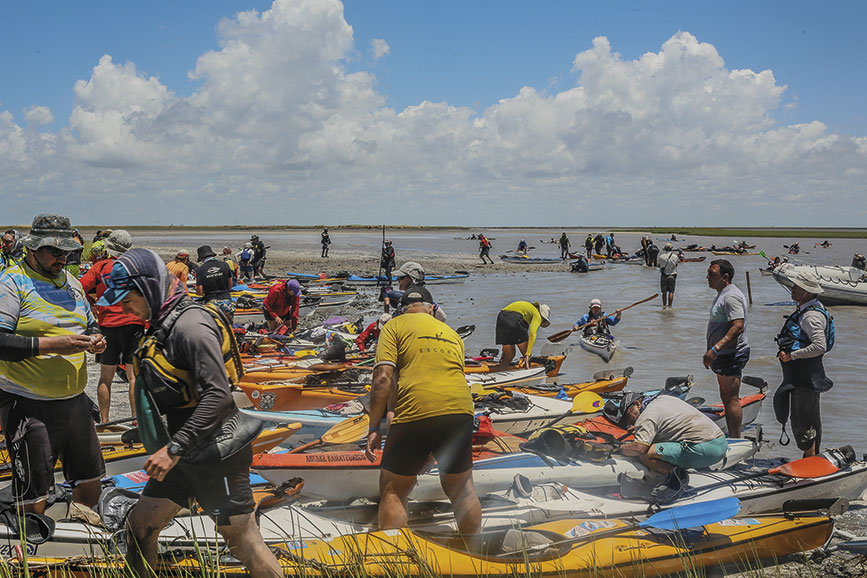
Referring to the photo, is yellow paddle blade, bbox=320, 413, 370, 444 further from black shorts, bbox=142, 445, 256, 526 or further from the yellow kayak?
black shorts, bbox=142, 445, 256, 526

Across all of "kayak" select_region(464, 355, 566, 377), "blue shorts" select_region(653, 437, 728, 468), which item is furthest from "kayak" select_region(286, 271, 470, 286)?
"blue shorts" select_region(653, 437, 728, 468)

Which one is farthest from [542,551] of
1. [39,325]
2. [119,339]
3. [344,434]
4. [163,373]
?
[119,339]

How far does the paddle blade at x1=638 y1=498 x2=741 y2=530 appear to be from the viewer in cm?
434

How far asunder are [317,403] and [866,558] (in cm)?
599

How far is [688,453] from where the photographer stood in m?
5.02

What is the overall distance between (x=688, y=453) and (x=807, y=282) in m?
1.90

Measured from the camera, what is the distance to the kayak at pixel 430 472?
509cm

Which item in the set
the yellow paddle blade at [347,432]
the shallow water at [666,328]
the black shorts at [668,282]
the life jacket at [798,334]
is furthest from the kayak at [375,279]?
the life jacket at [798,334]

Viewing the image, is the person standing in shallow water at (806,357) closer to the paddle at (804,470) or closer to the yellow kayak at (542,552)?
the paddle at (804,470)

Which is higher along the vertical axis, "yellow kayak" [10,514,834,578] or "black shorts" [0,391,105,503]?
"black shorts" [0,391,105,503]

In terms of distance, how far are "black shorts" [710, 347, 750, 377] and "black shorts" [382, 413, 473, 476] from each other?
3564 millimetres

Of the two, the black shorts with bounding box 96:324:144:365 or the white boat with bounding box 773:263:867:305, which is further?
the white boat with bounding box 773:263:867:305

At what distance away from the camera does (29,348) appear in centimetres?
359

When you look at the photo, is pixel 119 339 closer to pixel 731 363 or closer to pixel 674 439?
A: pixel 674 439
